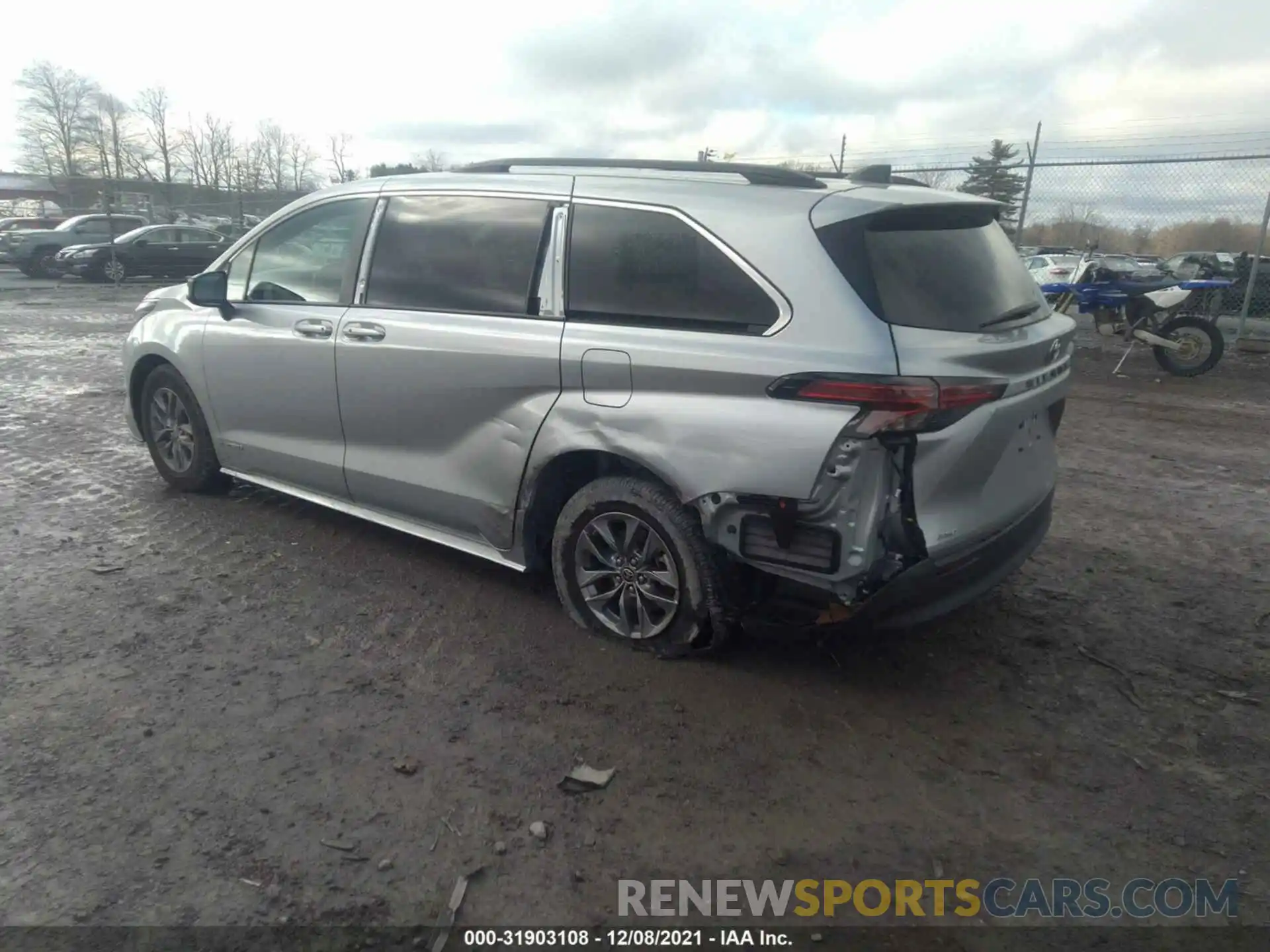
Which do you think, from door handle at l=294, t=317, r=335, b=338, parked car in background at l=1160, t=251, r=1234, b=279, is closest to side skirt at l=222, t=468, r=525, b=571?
door handle at l=294, t=317, r=335, b=338

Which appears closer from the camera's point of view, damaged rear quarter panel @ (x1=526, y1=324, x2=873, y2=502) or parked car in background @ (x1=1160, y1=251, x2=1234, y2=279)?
damaged rear quarter panel @ (x1=526, y1=324, x2=873, y2=502)

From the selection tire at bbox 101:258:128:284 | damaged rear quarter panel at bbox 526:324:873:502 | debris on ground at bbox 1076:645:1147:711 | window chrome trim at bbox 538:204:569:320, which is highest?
window chrome trim at bbox 538:204:569:320

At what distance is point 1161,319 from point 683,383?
9.59 m

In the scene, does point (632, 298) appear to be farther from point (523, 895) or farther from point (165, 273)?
point (165, 273)

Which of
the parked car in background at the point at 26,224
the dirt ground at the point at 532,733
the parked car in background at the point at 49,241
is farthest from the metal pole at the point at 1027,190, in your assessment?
the parked car in background at the point at 26,224

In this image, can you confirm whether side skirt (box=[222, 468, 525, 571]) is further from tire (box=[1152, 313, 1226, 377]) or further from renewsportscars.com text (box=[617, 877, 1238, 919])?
tire (box=[1152, 313, 1226, 377])

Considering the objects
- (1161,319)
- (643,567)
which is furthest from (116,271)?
(643,567)

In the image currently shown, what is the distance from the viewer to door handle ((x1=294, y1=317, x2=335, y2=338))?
4.45 metres

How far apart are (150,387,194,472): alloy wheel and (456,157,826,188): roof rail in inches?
93.7

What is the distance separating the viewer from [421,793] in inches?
113

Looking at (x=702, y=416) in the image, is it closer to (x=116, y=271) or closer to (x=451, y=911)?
(x=451, y=911)

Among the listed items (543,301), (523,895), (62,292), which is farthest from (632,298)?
(62,292)

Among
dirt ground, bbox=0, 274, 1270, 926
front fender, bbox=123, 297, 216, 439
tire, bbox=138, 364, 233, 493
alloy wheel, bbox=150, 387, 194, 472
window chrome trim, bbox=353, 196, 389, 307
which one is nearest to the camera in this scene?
dirt ground, bbox=0, 274, 1270, 926

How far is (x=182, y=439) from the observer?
5.52 metres
